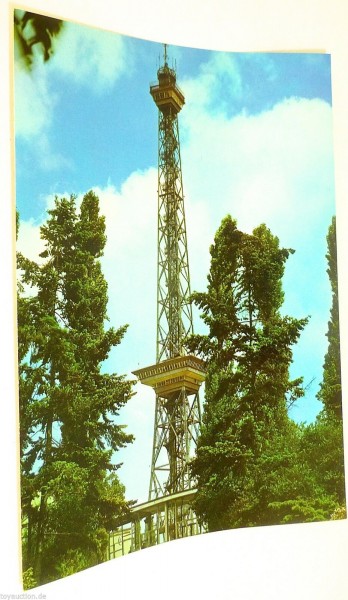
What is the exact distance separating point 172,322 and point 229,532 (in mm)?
1850

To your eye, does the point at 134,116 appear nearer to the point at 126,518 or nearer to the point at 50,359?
the point at 50,359

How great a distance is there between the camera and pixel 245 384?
25.4 ft

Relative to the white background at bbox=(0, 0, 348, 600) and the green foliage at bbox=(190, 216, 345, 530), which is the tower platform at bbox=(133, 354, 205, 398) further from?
the white background at bbox=(0, 0, 348, 600)

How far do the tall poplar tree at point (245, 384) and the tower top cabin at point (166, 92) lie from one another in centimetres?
113

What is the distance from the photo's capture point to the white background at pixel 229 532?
5.55 meters

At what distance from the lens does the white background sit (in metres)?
5.55

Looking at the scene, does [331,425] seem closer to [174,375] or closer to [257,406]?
[257,406]

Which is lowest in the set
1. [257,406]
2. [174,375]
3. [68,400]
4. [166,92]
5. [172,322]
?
[68,400]

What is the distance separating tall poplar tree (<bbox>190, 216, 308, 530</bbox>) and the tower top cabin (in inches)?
44.7

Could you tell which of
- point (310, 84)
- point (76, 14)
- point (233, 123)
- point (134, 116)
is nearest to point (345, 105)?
point (310, 84)

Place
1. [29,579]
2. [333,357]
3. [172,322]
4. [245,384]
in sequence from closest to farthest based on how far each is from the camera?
[29,579], [172,322], [245,384], [333,357]

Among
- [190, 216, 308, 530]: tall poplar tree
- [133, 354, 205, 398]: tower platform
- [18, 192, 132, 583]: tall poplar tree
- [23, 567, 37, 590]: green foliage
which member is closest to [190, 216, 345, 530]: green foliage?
[190, 216, 308, 530]: tall poplar tree

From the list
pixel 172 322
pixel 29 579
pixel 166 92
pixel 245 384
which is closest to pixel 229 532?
pixel 245 384

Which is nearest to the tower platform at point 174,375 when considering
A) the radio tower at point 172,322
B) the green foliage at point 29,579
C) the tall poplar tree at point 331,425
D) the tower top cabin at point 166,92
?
the radio tower at point 172,322
